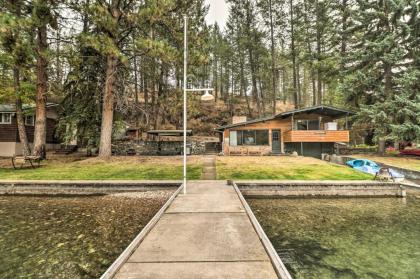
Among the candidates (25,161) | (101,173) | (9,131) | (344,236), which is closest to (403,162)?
(344,236)

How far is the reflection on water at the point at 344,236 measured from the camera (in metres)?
4.30

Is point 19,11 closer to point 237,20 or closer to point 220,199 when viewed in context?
point 220,199

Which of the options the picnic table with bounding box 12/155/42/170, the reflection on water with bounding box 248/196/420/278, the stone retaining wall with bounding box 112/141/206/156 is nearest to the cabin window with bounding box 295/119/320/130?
the stone retaining wall with bounding box 112/141/206/156

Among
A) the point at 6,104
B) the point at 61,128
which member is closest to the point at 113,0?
the point at 61,128

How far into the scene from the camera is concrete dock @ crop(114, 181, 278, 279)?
3092 mm

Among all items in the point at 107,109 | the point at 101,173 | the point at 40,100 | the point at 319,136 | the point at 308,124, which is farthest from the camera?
the point at 308,124

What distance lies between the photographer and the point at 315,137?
70.1ft

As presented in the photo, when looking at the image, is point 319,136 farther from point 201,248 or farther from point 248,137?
point 201,248

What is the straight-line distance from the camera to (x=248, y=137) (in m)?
23.3

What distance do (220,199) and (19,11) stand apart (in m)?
16.3

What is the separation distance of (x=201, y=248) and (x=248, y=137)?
65.4ft

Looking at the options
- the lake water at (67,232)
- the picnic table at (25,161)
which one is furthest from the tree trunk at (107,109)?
the lake water at (67,232)

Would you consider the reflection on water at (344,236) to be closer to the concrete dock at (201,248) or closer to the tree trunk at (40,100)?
the concrete dock at (201,248)

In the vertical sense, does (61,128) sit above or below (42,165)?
above
